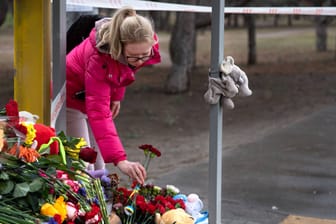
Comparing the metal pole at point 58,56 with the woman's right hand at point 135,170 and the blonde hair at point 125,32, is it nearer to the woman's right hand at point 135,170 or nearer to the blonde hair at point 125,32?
the blonde hair at point 125,32

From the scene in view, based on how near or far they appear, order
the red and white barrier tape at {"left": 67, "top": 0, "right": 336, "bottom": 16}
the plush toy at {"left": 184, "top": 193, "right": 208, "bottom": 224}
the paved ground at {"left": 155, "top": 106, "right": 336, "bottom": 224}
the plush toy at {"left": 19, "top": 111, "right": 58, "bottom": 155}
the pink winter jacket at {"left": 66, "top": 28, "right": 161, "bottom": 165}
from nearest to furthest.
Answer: the plush toy at {"left": 19, "top": 111, "right": 58, "bottom": 155}, the pink winter jacket at {"left": 66, "top": 28, "right": 161, "bottom": 165}, the plush toy at {"left": 184, "top": 193, "right": 208, "bottom": 224}, the red and white barrier tape at {"left": 67, "top": 0, "right": 336, "bottom": 16}, the paved ground at {"left": 155, "top": 106, "right": 336, "bottom": 224}

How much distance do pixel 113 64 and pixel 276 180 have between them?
149 inches

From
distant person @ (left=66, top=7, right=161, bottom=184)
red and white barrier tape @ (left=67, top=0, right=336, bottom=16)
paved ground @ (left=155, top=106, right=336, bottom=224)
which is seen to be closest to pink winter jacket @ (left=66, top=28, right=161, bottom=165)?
distant person @ (left=66, top=7, right=161, bottom=184)

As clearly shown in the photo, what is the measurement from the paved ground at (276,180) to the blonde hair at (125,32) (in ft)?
7.72

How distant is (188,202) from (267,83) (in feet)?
42.3

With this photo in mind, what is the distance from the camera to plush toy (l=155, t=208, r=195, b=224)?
136 inches

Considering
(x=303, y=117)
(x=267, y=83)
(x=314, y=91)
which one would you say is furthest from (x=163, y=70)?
(x=303, y=117)

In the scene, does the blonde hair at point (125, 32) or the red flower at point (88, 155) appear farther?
the blonde hair at point (125, 32)

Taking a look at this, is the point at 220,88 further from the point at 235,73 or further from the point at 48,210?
the point at 48,210

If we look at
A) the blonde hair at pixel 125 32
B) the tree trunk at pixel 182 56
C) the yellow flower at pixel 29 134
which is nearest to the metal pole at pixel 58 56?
the blonde hair at pixel 125 32

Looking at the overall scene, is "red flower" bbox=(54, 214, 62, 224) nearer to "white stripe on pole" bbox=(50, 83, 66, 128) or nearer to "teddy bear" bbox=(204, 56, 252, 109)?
"white stripe on pole" bbox=(50, 83, 66, 128)

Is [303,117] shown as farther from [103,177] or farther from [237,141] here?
[103,177]

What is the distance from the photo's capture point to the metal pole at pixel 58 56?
3.56 m

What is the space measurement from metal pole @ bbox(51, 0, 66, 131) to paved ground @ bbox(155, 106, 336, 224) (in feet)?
7.28
